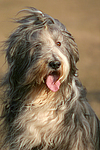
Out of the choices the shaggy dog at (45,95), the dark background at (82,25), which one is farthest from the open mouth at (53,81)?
the dark background at (82,25)

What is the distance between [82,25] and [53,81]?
6.08 metres

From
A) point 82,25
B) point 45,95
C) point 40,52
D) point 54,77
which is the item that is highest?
point 82,25

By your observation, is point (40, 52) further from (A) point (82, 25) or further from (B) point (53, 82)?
(A) point (82, 25)

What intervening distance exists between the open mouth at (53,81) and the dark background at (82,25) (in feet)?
5.50

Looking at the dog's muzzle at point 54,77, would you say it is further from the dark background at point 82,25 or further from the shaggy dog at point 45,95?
the dark background at point 82,25

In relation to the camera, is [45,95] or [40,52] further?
[45,95]

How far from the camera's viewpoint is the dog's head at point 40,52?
93.0 inches

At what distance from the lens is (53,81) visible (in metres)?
2.43

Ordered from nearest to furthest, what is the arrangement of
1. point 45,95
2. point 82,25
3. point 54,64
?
point 54,64 < point 45,95 < point 82,25

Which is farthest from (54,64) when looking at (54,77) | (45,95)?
(45,95)

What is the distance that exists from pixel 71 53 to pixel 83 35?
5125mm

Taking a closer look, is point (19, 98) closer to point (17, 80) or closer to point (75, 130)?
point (17, 80)

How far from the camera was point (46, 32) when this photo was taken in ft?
8.08

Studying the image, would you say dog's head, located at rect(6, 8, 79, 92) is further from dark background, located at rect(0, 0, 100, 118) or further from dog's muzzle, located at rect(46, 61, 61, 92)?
dark background, located at rect(0, 0, 100, 118)
